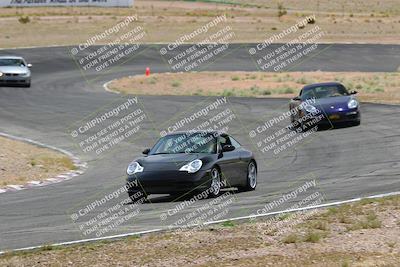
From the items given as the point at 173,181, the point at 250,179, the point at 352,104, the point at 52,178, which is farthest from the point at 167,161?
the point at 352,104

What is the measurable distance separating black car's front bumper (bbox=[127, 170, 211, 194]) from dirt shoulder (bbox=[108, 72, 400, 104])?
23.8m

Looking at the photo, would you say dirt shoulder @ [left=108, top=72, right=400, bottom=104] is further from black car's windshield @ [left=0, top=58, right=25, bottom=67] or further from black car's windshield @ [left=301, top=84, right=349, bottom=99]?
black car's windshield @ [left=301, top=84, right=349, bottom=99]

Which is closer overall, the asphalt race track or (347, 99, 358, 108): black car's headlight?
the asphalt race track

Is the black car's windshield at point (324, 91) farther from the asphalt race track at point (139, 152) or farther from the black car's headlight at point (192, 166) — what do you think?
the black car's headlight at point (192, 166)

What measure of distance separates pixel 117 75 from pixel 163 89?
25.6ft

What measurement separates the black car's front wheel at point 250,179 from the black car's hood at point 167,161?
138 centimetres

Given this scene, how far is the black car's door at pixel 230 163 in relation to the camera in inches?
727

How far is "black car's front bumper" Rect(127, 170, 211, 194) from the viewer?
57.8 ft

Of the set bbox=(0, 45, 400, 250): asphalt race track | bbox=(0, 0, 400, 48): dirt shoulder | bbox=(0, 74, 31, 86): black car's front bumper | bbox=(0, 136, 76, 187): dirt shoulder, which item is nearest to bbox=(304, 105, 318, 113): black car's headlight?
bbox=(0, 45, 400, 250): asphalt race track

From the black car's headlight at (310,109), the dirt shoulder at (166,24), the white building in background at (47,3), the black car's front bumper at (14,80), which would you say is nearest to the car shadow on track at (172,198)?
the black car's headlight at (310,109)

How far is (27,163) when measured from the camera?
25.1 metres

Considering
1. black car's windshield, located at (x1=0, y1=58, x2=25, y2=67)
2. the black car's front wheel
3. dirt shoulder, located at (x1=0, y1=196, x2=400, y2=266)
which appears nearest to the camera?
dirt shoulder, located at (x1=0, y1=196, x2=400, y2=266)

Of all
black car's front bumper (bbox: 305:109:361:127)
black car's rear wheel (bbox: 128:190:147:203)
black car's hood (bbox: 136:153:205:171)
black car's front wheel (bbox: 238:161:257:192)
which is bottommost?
black car's front bumper (bbox: 305:109:361:127)

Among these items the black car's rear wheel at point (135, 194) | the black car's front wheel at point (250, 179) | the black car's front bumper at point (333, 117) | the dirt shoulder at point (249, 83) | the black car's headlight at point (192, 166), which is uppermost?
the black car's headlight at point (192, 166)
